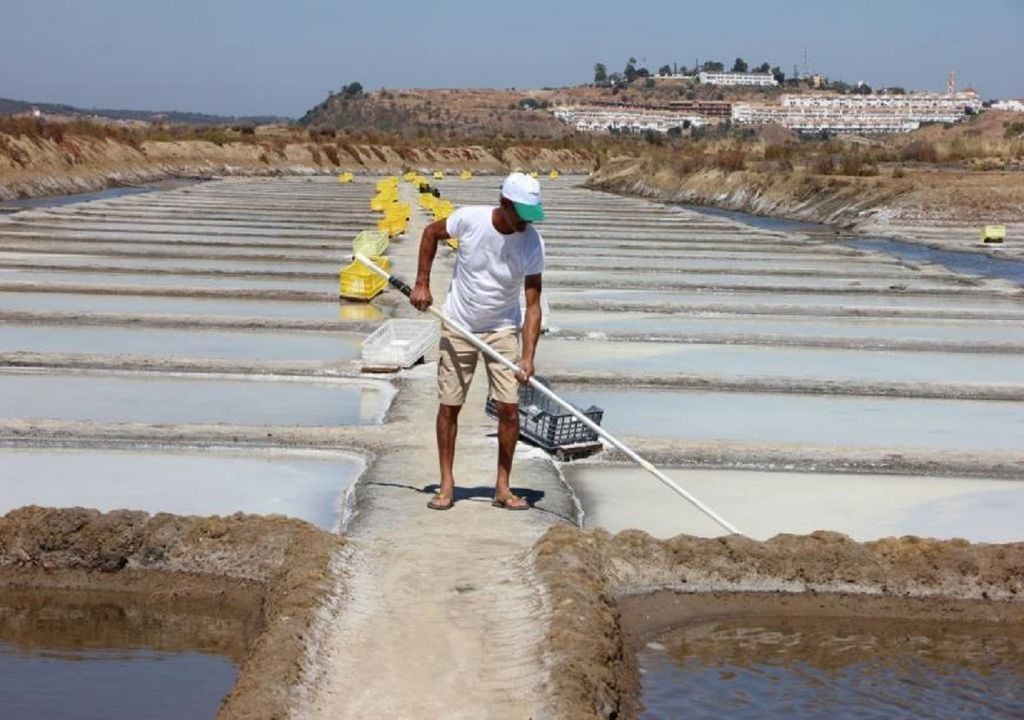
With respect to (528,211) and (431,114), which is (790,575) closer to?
(528,211)

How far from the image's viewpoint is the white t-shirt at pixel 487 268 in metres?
5.79

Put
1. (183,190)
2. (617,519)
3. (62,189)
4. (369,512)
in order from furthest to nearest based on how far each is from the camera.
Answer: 1. (183,190)
2. (62,189)
3. (617,519)
4. (369,512)

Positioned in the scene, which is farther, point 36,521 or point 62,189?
point 62,189

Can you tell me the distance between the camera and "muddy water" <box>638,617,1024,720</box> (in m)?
4.54

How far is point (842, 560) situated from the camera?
568 centimetres

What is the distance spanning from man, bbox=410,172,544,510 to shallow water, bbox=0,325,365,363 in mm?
4506

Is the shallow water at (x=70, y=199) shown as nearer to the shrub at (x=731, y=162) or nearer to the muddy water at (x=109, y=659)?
the shrub at (x=731, y=162)

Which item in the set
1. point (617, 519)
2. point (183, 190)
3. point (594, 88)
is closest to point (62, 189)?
point (183, 190)

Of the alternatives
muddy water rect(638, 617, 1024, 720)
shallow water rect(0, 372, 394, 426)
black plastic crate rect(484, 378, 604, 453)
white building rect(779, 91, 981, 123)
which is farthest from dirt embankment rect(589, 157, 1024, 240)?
white building rect(779, 91, 981, 123)

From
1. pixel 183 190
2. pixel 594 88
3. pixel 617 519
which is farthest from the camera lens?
pixel 594 88

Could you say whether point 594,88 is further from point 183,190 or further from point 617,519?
point 617,519

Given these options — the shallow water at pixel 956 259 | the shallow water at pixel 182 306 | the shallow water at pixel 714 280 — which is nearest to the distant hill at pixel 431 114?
the shallow water at pixel 956 259

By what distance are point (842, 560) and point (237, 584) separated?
89.3 inches

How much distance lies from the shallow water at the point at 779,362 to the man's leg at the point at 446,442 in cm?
446
